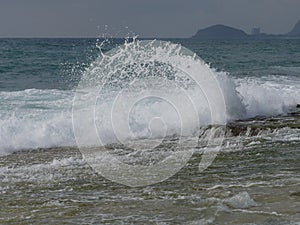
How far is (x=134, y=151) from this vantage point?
9.79 metres

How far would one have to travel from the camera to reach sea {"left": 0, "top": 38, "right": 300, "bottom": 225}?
19.5 feet

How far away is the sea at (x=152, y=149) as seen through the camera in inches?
234

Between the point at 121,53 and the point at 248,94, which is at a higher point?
the point at 121,53

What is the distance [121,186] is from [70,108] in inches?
339

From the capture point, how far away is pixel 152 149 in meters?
9.89

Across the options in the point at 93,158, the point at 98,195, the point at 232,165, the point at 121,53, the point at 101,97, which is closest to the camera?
the point at 98,195

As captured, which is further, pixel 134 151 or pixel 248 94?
pixel 248 94

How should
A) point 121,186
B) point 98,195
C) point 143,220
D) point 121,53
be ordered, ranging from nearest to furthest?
point 143,220 → point 98,195 → point 121,186 → point 121,53

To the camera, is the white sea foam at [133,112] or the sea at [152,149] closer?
the sea at [152,149]

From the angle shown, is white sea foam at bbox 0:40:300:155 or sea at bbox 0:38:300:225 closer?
sea at bbox 0:38:300:225

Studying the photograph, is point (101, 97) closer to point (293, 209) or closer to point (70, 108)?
point (70, 108)

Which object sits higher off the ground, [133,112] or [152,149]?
[133,112]

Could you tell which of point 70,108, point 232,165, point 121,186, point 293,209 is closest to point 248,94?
point 70,108

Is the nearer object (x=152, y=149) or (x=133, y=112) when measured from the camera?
(x=152, y=149)
